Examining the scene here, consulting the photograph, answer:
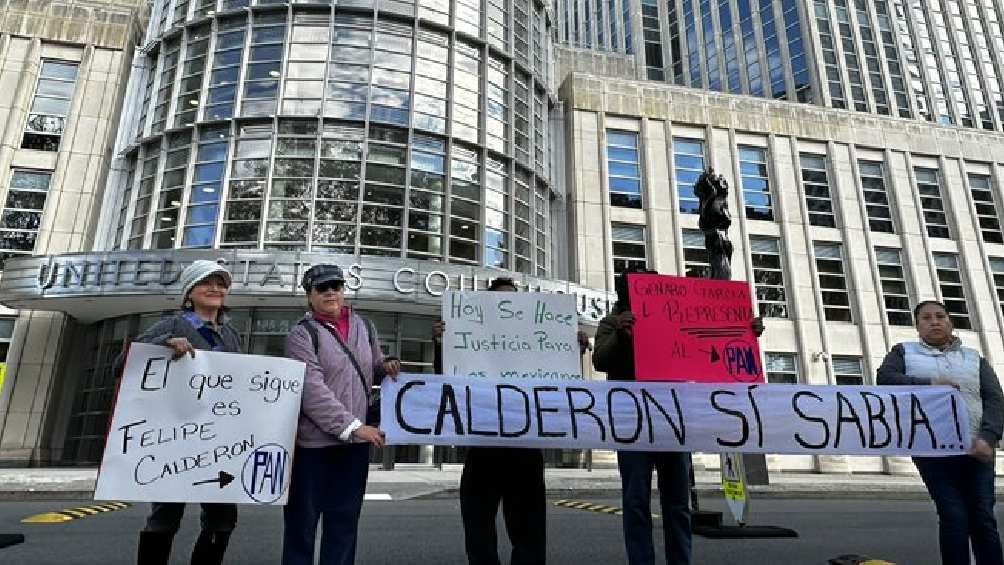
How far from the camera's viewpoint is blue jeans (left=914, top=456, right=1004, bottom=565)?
161 inches

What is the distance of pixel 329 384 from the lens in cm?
367

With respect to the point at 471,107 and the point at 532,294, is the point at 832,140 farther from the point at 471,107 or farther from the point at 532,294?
the point at 532,294

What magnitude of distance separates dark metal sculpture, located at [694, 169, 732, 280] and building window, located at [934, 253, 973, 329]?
2400cm

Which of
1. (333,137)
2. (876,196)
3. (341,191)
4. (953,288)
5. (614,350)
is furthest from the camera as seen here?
(876,196)

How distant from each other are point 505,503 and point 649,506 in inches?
38.4

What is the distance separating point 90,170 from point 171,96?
391 cm

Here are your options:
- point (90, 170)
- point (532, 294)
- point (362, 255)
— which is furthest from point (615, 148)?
point (532, 294)

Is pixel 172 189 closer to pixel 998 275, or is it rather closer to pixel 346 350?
pixel 346 350

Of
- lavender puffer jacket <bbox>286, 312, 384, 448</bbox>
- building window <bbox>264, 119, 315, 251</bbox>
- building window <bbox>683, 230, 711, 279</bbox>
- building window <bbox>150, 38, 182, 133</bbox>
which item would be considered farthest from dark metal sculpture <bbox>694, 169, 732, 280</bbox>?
building window <bbox>150, 38, 182, 133</bbox>

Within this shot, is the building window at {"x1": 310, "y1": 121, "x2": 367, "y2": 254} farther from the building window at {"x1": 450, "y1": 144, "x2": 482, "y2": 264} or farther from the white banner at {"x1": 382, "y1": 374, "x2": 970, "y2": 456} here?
the white banner at {"x1": 382, "y1": 374, "x2": 970, "y2": 456}

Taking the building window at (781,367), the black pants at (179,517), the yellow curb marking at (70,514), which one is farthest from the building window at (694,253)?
the black pants at (179,517)

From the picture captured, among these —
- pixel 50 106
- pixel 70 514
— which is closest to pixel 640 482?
pixel 70 514

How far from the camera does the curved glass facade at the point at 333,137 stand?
18.8 metres

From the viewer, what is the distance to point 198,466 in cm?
360
